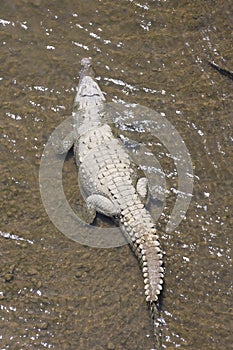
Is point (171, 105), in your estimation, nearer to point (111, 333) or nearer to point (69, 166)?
point (69, 166)

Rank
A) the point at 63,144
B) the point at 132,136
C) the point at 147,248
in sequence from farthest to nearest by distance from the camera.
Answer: the point at 132,136 < the point at 63,144 < the point at 147,248

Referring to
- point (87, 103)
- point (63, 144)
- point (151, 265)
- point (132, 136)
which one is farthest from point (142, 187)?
point (87, 103)

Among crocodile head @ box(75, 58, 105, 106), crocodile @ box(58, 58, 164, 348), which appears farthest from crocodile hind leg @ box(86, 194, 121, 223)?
crocodile head @ box(75, 58, 105, 106)

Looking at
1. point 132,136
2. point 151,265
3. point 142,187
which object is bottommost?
point 151,265

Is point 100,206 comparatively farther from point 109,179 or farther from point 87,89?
point 87,89

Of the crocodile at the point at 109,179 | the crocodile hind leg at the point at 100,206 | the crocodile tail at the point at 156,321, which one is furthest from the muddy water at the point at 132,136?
the crocodile hind leg at the point at 100,206

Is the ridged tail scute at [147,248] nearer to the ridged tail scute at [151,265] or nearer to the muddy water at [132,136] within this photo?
the ridged tail scute at [151,265]

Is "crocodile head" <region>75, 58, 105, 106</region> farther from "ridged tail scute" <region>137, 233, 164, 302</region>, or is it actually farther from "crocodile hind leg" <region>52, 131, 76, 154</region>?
"ridged tail scute" <region>137, 233, 164, 302</region>
